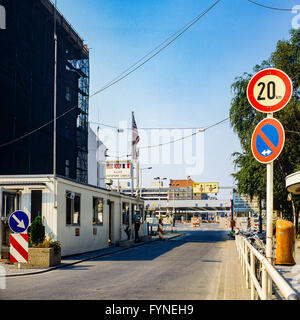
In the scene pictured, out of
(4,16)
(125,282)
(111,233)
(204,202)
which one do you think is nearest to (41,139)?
(4,16)

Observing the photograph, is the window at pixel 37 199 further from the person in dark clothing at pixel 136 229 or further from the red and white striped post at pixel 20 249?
the person in dark clothing at pixel 136 229

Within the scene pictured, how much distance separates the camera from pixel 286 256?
8.52 m

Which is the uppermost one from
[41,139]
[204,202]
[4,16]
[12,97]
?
[4,16]

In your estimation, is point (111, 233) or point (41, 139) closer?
point (111, 233)

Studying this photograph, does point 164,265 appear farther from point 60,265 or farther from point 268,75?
point 268,75

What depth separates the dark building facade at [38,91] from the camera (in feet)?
116

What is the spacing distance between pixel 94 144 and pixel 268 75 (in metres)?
52.6

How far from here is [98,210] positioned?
77.0 ft

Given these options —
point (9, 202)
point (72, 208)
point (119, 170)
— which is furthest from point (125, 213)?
point (9, 202)

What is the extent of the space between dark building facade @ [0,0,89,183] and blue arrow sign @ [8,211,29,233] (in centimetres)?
2208

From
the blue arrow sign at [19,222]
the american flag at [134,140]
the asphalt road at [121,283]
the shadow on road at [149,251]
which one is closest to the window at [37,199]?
the shadow on road at [149,251]

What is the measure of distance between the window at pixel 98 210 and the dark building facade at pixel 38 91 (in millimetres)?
13564

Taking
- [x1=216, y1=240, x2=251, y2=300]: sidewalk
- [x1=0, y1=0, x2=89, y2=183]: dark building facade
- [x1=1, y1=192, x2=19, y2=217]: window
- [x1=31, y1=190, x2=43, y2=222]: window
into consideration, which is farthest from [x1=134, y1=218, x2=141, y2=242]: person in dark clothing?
[x1=216, y1=240, x2=251, y2=300]: sidewalk

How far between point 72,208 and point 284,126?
13584mm
